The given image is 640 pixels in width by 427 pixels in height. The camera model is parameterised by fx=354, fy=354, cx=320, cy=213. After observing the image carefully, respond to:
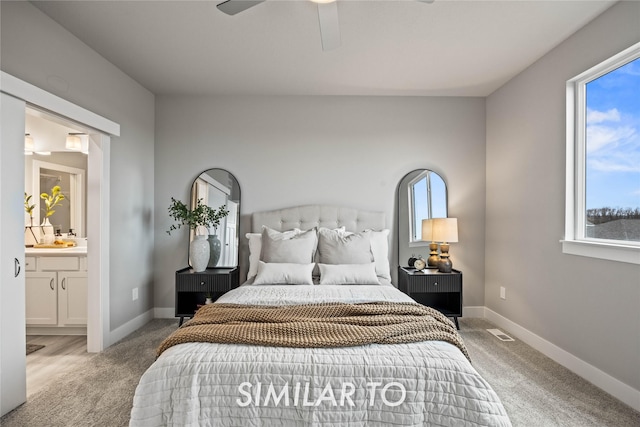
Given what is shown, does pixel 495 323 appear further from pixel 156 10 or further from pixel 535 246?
pixel 156 10

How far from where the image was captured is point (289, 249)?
3.55m

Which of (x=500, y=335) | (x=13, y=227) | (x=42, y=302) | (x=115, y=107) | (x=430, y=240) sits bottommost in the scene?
(x=500, y=335)

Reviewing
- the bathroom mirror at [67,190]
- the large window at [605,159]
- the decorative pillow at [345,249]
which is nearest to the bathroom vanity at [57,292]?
the bathroom mirror at [67,190]

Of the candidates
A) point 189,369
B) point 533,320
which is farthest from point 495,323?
point 189,369

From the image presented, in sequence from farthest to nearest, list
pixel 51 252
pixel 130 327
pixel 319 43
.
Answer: pixel 130 327 < pixel 51 252 < pixel 319 43

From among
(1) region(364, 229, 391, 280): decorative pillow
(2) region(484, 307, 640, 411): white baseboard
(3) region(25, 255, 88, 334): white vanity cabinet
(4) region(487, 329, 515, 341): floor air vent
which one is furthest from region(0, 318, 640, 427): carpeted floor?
(1) region(364, 229, 391, 280): decorative pillow

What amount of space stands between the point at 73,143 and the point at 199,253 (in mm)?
1892

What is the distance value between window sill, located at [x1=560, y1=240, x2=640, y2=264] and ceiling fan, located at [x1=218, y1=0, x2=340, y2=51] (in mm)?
2419

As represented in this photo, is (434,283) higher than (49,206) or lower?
lower

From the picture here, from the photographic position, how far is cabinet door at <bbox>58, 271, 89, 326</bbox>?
3646mm

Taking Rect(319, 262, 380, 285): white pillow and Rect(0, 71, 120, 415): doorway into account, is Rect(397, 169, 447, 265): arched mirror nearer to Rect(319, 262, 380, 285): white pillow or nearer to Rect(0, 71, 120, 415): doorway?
Rect(319, 262, 380, 285): white pillow

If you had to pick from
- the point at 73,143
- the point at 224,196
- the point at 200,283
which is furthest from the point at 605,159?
the point at 73,143

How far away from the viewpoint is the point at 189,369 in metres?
1.68

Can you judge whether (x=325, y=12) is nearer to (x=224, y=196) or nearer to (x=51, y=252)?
(x=224, y=196)
